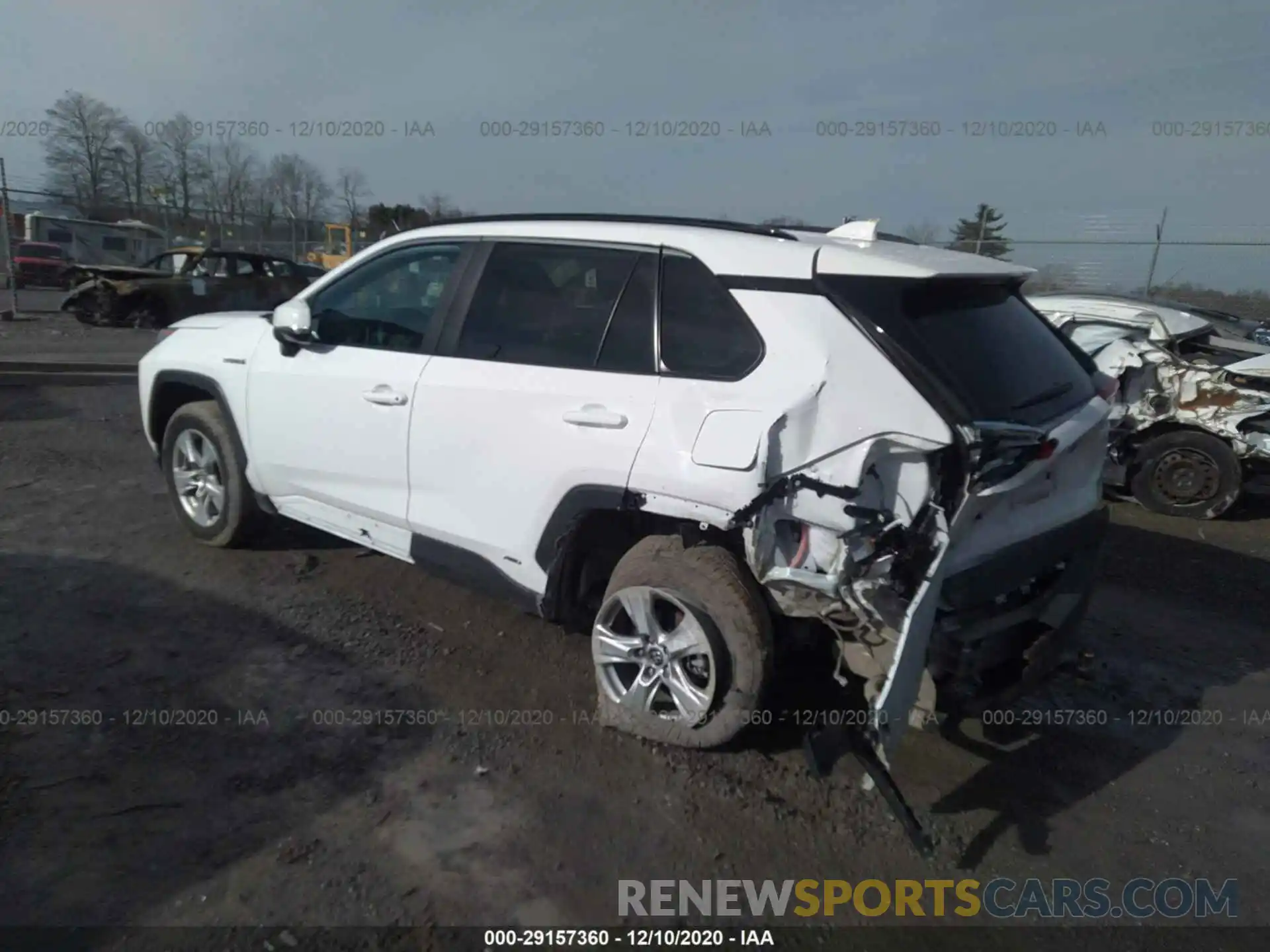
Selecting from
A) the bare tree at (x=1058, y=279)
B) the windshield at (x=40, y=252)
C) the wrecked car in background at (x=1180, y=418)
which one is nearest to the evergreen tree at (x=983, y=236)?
the bare tree at (x=1058, y=279)

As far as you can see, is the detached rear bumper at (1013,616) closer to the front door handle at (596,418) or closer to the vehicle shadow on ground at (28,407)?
the front door handle at (596,418)

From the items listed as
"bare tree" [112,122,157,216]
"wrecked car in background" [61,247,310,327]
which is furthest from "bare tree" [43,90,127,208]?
"wrecked car in background" [61,247,310,327]

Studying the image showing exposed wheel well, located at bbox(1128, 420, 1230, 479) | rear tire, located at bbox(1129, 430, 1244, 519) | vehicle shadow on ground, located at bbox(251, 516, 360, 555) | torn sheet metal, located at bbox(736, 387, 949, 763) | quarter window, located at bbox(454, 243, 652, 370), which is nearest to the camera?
torn sheet metal, located at bbox(736, 387, 949, 763)

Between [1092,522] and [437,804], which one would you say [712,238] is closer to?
[1092,522]

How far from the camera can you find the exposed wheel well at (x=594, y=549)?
3.26 meters

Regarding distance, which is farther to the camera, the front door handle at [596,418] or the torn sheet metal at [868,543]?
the front door handle at [596,418]

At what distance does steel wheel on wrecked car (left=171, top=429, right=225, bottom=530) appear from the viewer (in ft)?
16.1

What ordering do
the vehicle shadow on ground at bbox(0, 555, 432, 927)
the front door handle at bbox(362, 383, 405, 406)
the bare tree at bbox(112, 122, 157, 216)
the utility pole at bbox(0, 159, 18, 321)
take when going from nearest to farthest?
the vehicle shadow on ground at bbox(0, 555, 432, 927)
the front door handle at bbox(362, 383, 405, 406)
the utility pole at bbox(0, 159, 18, 321)
the bare tree at bbox(112, 122, 157, 216)

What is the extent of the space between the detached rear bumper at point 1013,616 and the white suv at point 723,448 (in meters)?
0.01

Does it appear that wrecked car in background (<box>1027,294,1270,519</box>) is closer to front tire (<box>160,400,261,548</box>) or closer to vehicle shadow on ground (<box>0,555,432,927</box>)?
front tire (<box>160,400,261,548</box>)

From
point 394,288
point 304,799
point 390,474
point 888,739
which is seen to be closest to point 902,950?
point 888,739

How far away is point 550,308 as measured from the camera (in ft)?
11.9

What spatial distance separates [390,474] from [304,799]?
4.69 feet

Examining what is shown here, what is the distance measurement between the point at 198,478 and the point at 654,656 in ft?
10.0
